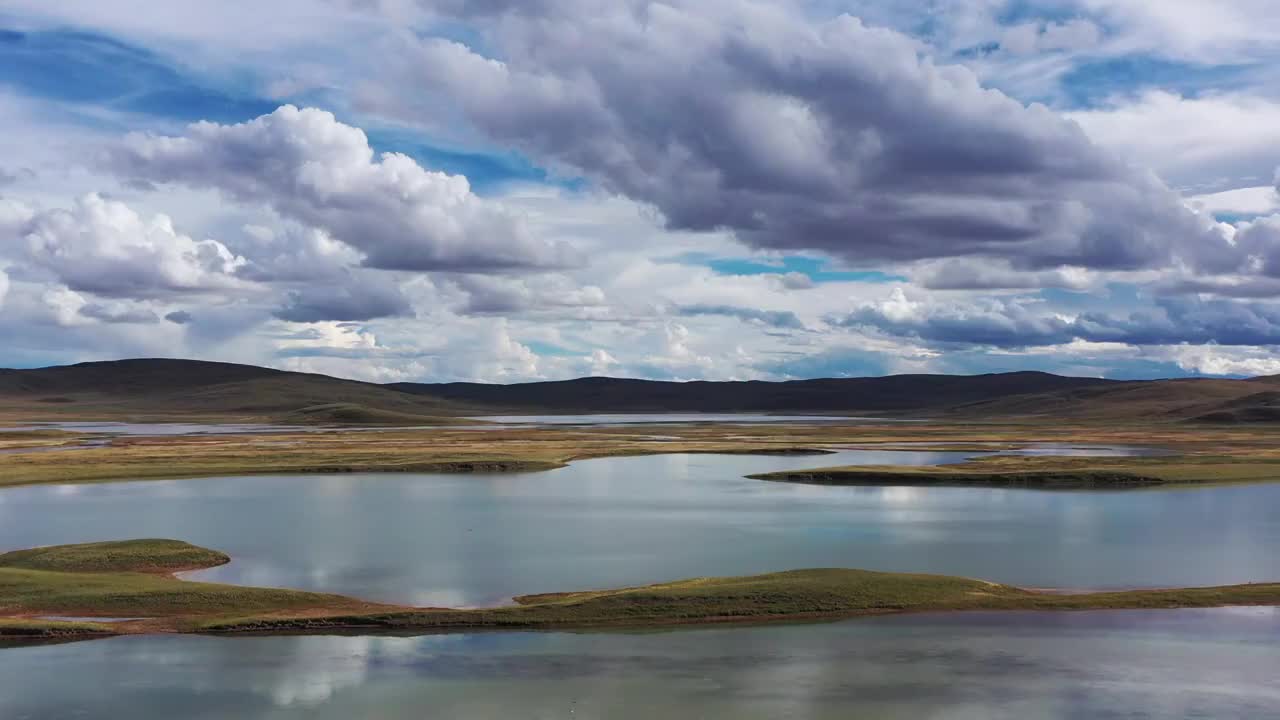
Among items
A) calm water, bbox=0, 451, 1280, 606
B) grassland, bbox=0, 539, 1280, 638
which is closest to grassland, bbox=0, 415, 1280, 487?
calm water, bbox=0, 451, 1280, 606

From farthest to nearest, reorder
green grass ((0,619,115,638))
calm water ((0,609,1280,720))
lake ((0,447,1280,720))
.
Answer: green grass ((0,619,115,638)), lake ((0,447,1280,720)), calm water ((0,609,1280,720))

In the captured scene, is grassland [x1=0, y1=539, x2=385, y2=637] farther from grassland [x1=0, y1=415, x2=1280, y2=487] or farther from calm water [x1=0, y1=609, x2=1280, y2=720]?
grassland [x1=0, y1=415, x2=1280, y2=487]

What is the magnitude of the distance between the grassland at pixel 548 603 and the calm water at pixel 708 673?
1332 mm

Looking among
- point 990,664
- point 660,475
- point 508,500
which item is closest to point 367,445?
point 660,475

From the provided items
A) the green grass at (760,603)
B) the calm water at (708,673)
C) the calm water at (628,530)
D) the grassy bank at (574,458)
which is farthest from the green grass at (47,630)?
the grassy bank at (574,458)

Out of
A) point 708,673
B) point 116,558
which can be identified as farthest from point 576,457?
point 708,673

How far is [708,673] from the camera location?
31109 millimetres

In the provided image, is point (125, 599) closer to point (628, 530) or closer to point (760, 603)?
point (760, 603)

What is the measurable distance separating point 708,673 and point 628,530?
26824 mm

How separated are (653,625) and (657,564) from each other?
33.6 ft

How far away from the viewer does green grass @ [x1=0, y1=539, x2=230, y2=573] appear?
46.0 metres

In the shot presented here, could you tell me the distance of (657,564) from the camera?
1857 inches

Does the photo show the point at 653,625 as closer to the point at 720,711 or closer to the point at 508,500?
the point at 720,711

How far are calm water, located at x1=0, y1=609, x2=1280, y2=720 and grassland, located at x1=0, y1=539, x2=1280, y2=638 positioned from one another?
133 centimetres
